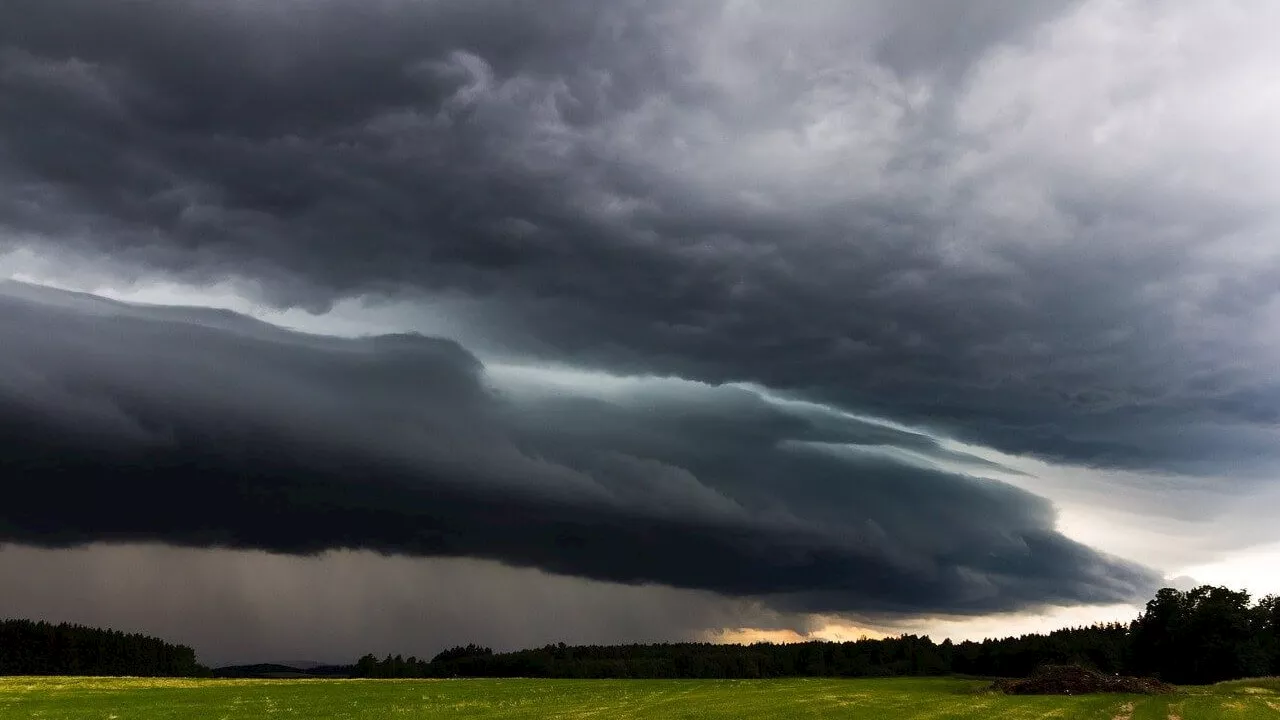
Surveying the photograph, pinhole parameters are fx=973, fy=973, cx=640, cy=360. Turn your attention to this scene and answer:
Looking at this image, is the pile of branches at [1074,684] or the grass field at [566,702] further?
the pile of branches at [1074,684]

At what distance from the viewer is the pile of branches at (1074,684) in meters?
121

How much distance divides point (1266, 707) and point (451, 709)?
80357mm

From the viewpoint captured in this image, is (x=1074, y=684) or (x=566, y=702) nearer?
(x=566, y=702)

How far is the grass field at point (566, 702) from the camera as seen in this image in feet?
263

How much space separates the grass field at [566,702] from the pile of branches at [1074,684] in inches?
187

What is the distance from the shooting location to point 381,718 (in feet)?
250

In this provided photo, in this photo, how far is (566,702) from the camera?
310 feet

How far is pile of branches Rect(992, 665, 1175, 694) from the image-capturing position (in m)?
121

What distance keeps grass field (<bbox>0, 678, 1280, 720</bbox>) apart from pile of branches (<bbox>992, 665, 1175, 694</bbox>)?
4.75 metres

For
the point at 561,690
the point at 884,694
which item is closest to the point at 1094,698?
the point at 884,694

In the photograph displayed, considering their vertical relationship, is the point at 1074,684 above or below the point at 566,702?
below

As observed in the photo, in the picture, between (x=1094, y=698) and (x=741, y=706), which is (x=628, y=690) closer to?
(x=741, y=706)

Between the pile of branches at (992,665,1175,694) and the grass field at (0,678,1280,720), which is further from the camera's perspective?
the pile of branches at (992,665,1175,694)

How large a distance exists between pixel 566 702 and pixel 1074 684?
6812cm
